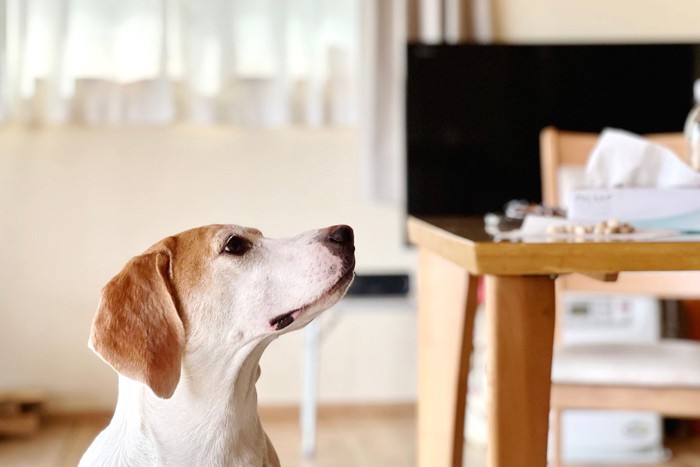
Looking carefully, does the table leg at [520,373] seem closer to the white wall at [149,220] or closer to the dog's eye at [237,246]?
the dog's eye at [237,246]

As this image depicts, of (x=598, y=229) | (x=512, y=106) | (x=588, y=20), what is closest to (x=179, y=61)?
(x=512, y=106)

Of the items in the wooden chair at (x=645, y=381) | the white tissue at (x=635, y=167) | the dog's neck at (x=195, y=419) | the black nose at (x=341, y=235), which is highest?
the white tissue at (x=635, y=167)

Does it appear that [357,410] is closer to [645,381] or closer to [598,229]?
[645,381]

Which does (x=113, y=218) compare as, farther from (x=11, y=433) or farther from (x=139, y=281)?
(x=139, y=281)

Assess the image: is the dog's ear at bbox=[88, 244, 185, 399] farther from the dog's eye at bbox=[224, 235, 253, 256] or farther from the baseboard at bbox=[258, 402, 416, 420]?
the baseboard at bbox=[258, 402, 416, 420]

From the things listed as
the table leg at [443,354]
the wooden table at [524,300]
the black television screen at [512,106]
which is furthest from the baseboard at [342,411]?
the wooden table at [524,300]

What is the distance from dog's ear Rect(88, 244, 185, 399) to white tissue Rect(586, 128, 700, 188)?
72 centimetres

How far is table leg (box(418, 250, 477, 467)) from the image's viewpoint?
A: 1641 mm

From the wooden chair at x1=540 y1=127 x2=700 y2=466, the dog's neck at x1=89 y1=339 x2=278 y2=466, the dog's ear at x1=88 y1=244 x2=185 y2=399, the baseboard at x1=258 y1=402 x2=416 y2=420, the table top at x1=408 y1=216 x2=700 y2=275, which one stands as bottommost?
the baseboard at x1=258 y1=402 x2=416 y2=420

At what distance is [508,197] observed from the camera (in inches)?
126

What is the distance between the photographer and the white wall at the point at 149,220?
327 centimetres

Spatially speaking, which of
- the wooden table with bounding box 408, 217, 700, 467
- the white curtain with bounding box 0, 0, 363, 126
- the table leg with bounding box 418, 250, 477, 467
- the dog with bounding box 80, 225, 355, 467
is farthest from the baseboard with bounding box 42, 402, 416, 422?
the dog with bounding box 80, 225, 355, 467

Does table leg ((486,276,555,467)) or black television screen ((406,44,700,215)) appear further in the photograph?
black television screen ((406,44,700,215))

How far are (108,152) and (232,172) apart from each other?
1.40ft
